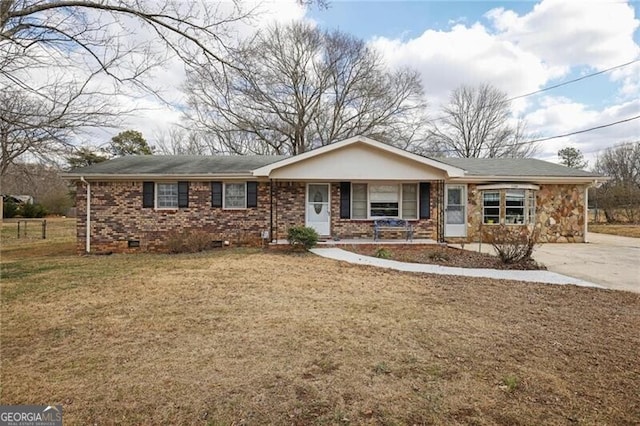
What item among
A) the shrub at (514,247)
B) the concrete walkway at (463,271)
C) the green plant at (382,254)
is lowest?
the concrete walkway at (463,271)

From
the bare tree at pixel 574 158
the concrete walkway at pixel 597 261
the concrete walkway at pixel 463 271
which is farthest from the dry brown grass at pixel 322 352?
the bare tree at pixel 574 158

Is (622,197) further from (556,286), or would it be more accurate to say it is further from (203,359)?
(203,359)

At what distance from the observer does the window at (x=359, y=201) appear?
13414 millimetres

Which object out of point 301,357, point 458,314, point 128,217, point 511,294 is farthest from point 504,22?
point 128,217

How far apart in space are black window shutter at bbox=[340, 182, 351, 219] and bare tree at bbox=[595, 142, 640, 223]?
16.2m

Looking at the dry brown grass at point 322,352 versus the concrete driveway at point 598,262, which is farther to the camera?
the concrete driveway at point 598,262

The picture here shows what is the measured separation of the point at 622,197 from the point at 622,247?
49.2 ft

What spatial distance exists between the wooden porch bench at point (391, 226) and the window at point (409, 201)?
0.53 m

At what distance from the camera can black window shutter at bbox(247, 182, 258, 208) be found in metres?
12.9

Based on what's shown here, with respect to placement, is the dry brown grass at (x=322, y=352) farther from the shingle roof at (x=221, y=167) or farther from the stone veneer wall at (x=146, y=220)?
the shingle roof at (x=221, y=167)

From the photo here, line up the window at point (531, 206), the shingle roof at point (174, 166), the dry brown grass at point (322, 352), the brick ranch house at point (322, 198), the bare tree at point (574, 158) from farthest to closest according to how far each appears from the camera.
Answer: the bare tree at point (574, 158), the window at point (531, 206), the shingle roof at point (174, 166), the brick ranch house at point (322, 198), the dry brown grass at point (322, 352)

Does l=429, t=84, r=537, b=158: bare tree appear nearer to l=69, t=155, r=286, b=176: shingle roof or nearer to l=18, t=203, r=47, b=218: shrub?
l=69, t=155, r=286, b=176: shingle roof

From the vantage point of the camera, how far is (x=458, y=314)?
5.25 meters

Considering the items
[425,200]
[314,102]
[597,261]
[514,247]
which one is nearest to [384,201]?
[425,200]
